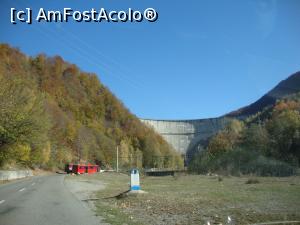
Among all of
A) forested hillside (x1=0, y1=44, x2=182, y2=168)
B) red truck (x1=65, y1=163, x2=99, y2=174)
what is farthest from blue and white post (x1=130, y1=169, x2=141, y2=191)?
red truck (x1=65, y1=163, x2=99, y2=174)

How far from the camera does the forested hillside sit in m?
120

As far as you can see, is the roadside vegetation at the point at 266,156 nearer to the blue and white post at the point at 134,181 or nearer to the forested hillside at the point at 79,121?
the forested hillside at the point at 79,121

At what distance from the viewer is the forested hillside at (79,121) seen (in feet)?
393

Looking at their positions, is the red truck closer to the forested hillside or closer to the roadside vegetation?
the forested hillside

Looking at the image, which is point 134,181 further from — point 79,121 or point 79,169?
point 79,121

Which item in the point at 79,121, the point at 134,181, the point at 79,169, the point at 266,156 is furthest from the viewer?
the point at 79,121

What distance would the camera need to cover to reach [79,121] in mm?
155125

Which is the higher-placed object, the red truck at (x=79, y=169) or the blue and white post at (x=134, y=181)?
the red truck at (x=79, y=169)

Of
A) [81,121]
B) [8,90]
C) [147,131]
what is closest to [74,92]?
[81,121]

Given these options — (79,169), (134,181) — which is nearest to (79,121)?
(79,169)

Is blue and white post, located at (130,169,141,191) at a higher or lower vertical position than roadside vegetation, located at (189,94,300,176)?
lower

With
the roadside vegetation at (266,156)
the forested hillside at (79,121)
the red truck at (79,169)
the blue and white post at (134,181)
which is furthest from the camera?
the forested hillside at (79,121)

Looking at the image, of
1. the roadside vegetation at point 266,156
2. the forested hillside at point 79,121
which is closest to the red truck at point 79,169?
the forested hillside at point 79,121

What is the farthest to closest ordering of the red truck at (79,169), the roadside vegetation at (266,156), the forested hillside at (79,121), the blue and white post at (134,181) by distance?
the forested hillside at (79,121) → the red truck at (79,169) → the roadside vegetation at (266,156) → the blue and white post at (134,181)
